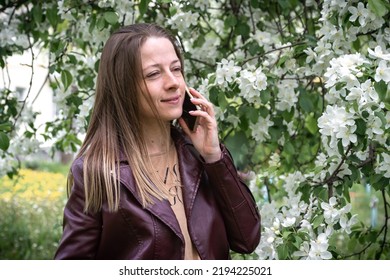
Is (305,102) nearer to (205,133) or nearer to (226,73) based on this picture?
(226,73)

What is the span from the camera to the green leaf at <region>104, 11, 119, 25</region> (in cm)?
268

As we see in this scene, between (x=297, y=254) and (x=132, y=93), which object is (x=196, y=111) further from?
(x=297, y=254)

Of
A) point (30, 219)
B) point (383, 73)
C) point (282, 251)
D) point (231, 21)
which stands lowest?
point (30, 219)

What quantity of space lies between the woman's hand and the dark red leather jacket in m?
0.03

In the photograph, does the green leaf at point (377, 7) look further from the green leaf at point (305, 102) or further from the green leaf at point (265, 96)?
the green leaf at point (305, 102)

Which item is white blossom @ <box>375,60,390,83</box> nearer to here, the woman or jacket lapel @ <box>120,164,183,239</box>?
the woman

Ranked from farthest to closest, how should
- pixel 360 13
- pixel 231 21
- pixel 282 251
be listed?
pixel 231 21, pixel 360 13, pixel 282 251

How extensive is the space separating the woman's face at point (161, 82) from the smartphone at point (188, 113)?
0.33ft

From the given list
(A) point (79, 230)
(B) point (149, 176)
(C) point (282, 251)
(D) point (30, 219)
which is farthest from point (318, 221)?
(D) point (30, 219)

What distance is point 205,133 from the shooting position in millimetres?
1847

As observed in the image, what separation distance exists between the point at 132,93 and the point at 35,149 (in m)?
2.07

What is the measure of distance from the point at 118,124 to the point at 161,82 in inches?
6.9

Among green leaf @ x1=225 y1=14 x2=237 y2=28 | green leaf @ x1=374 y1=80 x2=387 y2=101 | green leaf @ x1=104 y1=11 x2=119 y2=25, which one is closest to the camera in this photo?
green leaf @ x1=374 y1=80 x2=387 y2=101

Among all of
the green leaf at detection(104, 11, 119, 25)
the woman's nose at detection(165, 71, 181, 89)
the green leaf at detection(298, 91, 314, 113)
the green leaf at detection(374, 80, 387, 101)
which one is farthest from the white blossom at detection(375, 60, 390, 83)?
the green leaf at detection(104, 11, 119, 25)
